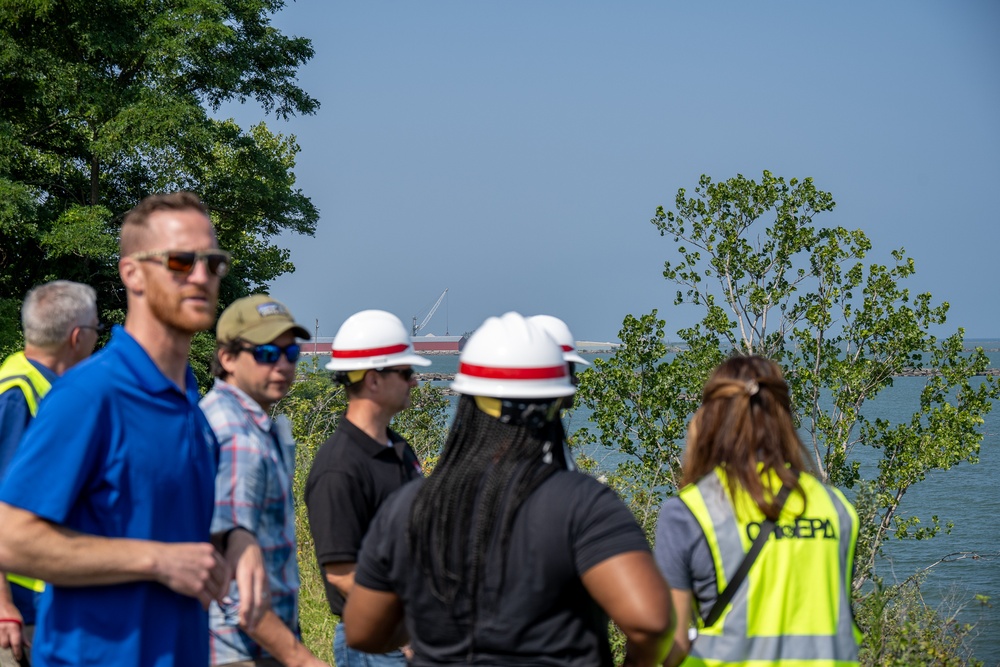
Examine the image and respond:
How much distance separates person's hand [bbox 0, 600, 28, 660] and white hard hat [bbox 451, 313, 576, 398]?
2.15 m

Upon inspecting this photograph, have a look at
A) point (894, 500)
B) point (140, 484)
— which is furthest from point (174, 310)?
point (894, 500)

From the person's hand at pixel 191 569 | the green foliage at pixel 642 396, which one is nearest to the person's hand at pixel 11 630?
the person's hand at pixel 191 569

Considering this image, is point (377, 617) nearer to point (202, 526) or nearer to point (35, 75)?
point (202, 526)

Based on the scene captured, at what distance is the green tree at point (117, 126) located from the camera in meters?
21.0

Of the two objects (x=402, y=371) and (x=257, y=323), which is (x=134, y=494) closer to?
(x=257, y=323)

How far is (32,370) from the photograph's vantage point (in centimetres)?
404

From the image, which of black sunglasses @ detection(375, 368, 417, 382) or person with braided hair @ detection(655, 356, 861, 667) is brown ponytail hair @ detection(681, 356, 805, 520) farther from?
black sunglasses @ detection(375, 368, 417, 382)

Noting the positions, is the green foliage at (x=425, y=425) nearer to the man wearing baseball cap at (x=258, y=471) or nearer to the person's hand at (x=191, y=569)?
the man wearing baseball cap at (x=258, y=471)

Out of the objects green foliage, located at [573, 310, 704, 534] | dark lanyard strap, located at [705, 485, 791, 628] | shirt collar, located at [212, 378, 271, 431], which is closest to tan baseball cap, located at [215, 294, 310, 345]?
shirt collar, located at [212, 378, 271, 431]

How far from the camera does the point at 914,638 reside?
7.23 meters

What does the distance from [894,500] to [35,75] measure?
17.0 metres

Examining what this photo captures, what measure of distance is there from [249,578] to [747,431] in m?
1.37

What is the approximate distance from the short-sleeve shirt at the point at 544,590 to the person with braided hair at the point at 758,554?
54 centimetres

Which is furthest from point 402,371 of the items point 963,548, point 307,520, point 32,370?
point 963,548
